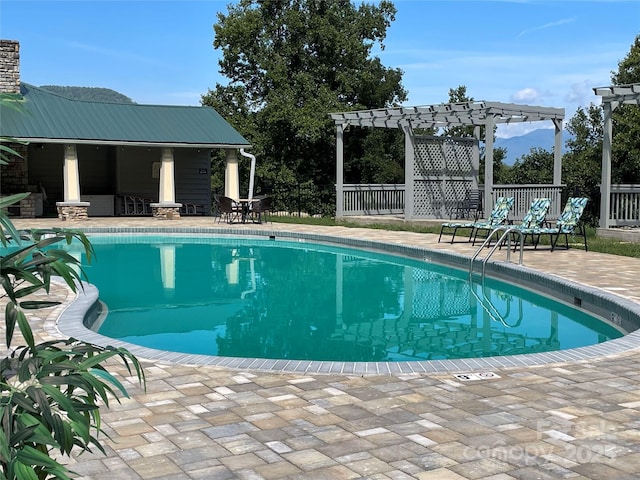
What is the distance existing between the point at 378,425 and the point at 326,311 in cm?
486

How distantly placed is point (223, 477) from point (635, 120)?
19303mm

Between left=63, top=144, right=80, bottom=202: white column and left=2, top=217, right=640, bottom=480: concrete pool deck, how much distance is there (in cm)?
1587

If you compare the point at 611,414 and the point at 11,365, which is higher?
the point at 11,365

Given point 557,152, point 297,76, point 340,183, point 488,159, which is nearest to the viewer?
point 488,159

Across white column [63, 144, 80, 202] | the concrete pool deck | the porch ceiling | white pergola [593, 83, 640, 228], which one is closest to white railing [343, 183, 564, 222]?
the porch ceiling

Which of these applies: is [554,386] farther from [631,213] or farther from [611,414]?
[631,213]

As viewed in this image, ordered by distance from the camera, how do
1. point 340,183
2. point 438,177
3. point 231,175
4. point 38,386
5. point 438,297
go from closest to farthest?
point 38,386 → point 438,297 → point 438,177 → point 340,183 → point 231,175

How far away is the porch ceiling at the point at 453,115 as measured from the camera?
1633 cm

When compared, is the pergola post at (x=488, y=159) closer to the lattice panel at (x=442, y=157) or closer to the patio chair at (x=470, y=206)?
the patio chair at (x=470, y=206)

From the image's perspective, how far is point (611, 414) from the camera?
385cm

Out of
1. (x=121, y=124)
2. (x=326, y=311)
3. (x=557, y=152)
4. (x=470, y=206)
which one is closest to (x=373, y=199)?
(x=470, y=206)

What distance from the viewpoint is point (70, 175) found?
1958 centimetres

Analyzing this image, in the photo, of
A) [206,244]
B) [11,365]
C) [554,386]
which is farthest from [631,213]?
[11,365]

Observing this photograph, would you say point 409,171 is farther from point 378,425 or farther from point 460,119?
point 378,425
